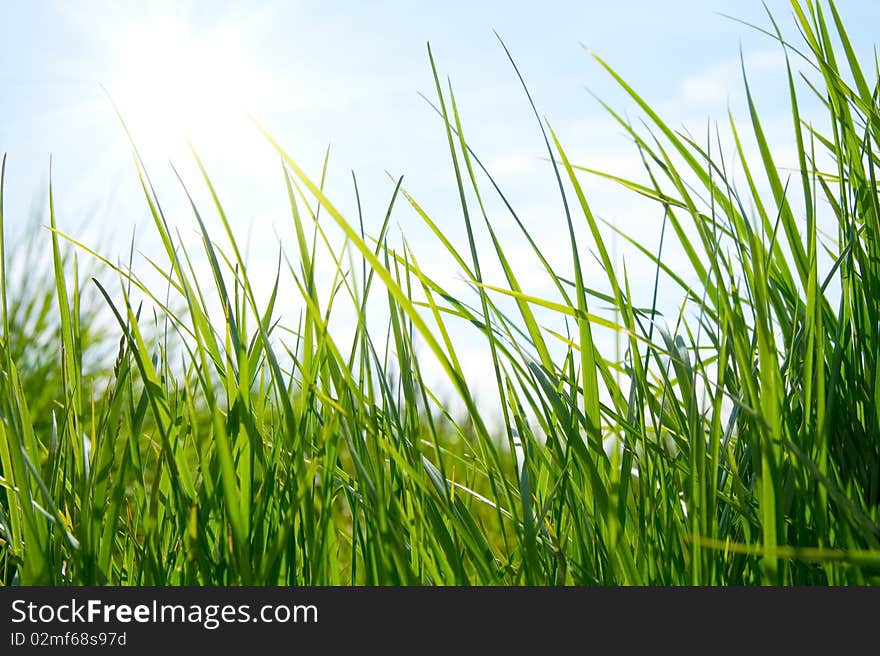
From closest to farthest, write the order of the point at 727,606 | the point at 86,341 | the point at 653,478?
1. the point at 727,606
2. the point at 653,478
3. the point at 86,341

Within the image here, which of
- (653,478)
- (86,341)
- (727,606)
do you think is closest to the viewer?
(727,606)

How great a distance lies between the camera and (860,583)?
0.45 meters

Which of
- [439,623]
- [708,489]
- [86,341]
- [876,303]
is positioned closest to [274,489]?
[439,623]

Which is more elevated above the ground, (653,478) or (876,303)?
(876,303)

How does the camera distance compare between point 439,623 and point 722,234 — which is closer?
point 439,623

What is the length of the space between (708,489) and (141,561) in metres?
0.41

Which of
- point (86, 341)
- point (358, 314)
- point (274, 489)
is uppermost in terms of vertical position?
point (86, 341)

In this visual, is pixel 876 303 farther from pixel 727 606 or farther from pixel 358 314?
pixel 358 314

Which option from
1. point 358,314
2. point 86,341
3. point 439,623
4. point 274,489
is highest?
point 86,341

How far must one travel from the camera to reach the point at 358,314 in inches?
22.1

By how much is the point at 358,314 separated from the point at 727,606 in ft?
1.03

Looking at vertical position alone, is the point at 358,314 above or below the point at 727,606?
above

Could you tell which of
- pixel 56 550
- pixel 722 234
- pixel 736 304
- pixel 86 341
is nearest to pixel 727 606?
pixel 736 304

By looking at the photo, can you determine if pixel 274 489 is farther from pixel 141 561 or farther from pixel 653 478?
pixel 653 478
